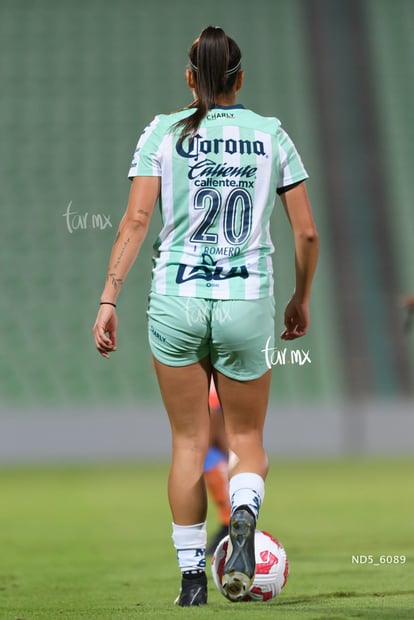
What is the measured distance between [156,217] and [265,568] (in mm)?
12129

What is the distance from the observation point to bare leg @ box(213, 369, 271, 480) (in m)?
3.92

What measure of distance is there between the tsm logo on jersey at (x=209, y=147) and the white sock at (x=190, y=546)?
4.09 feet

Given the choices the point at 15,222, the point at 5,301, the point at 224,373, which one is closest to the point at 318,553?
the point at 224,373

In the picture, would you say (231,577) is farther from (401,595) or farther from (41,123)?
(41,123)

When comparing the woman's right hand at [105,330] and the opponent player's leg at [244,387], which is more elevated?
the woman's right hand at [105,330]

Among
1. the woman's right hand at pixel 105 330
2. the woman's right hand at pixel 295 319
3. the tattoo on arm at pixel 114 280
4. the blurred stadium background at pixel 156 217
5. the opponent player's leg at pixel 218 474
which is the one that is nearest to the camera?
the woman's right hand at pixel 105 330

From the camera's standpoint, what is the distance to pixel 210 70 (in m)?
3.94

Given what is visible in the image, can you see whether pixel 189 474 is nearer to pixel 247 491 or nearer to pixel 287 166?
pixel 247 491

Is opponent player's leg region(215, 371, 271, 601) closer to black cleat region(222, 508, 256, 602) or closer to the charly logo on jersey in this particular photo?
black cleat region(222, 508, 256, 602)

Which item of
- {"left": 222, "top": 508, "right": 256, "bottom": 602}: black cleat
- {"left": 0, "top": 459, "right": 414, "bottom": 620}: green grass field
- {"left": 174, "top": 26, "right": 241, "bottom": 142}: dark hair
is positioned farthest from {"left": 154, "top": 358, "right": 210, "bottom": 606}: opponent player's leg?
{"left": 174, "top": 26, "right": 241, "bottom": 142}: dark hair

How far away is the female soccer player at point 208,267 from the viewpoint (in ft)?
12.7

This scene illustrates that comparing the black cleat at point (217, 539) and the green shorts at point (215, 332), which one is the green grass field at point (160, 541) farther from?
the green shorts at point (215, 332)

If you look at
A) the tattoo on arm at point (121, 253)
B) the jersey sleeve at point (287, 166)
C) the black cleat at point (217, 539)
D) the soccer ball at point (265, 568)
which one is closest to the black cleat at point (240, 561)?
the soccer ball at point (265, 568)

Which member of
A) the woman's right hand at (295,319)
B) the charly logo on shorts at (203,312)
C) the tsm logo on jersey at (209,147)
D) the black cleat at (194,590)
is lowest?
the black cleat at (194,590)
